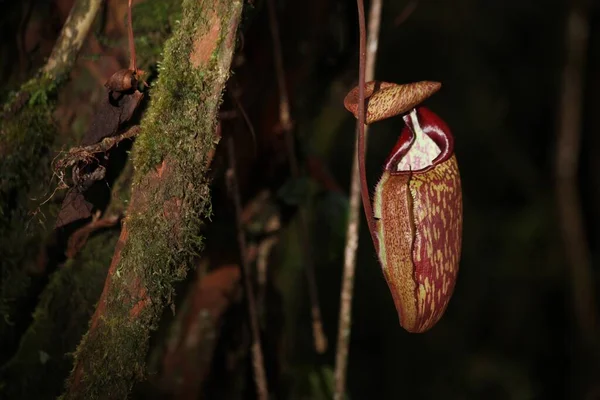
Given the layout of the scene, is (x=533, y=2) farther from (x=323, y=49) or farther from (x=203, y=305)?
(x=203, y=305)

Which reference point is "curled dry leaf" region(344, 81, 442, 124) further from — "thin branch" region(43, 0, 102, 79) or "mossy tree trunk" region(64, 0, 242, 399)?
"thin branch" region(43, 0, 102, 79)

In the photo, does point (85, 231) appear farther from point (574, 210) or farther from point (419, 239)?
point (574, 210)

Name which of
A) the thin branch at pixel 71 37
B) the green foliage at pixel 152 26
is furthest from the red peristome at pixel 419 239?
the thin branch at pixel 71 37

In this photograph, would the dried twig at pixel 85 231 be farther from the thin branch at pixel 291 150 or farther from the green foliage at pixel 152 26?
the thin branch at pixel 291 150

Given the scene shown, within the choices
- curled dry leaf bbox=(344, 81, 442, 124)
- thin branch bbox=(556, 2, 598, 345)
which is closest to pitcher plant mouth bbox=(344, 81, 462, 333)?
curled dry leaf bbox=(344, 81, 442, 124)

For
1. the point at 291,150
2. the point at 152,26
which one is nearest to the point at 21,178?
the point at 152,26

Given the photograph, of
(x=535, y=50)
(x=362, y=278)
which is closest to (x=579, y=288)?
(x=362, y=278)
